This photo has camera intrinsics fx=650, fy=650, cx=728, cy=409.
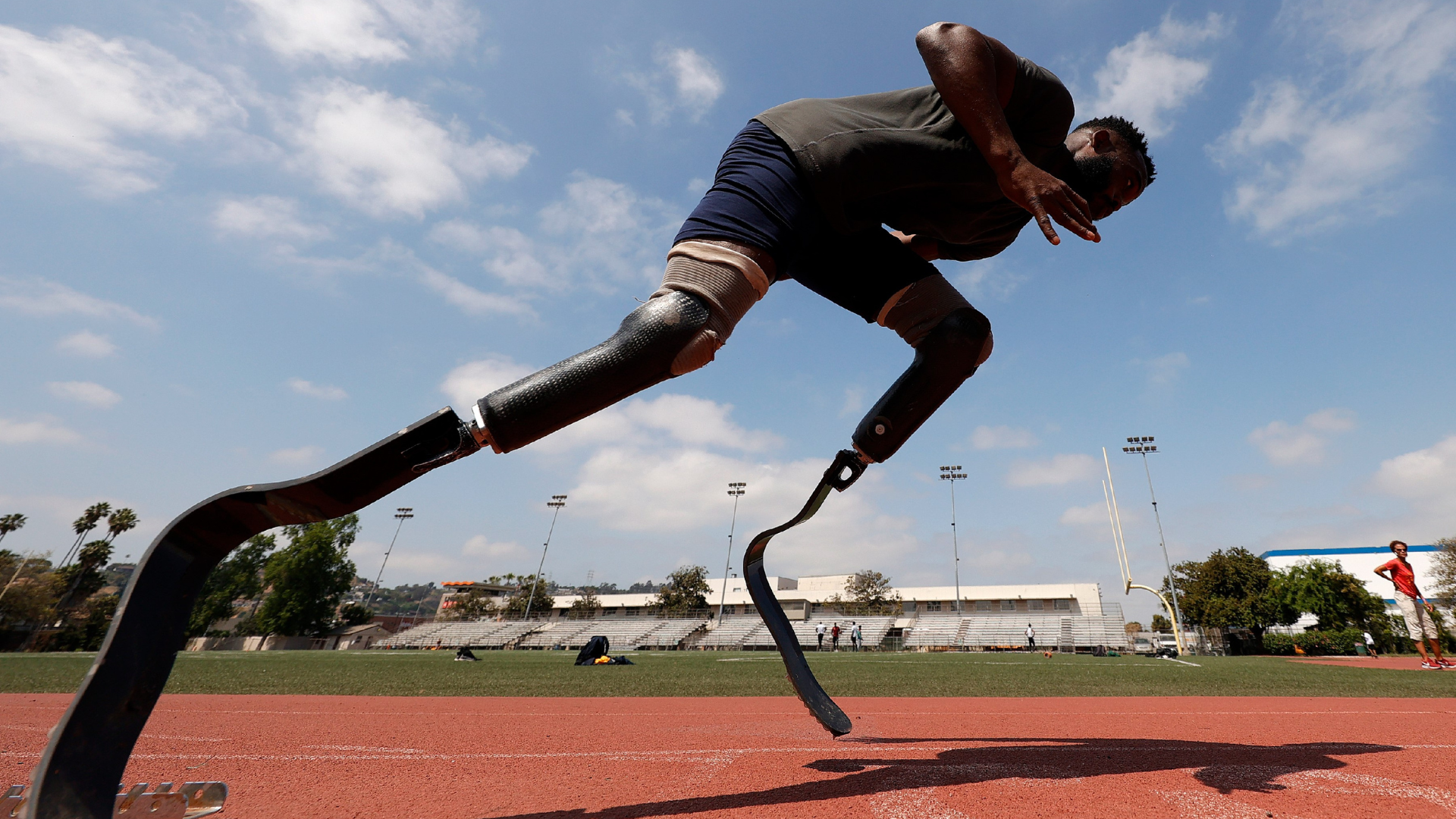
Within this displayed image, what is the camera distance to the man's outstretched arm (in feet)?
5.13

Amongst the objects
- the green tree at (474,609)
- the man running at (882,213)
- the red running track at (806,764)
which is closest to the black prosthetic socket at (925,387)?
the man running at (882,213)

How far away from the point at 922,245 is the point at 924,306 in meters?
0.41

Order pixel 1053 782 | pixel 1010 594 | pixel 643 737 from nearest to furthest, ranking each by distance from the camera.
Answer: pixel 1053 782 < pixel 643 737 < pixel 1010 594

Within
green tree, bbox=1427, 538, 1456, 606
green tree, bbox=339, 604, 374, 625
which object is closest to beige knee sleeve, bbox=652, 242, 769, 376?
green tree, bbox=1427, 538, 1456, 606

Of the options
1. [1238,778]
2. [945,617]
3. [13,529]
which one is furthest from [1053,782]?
[13,529]

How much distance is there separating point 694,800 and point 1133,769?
1190 mm

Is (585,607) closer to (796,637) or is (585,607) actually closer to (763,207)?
(796,637)

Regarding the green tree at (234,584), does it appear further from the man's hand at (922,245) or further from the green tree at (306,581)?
the man's hand at (922,245)

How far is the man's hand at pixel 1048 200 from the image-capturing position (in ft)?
5.10

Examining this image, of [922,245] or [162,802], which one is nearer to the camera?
[162,802]

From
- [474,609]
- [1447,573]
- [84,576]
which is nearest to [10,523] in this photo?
[84,576]

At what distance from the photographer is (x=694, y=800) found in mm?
1441

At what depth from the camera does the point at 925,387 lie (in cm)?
196

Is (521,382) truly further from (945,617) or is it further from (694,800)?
(945,617)
